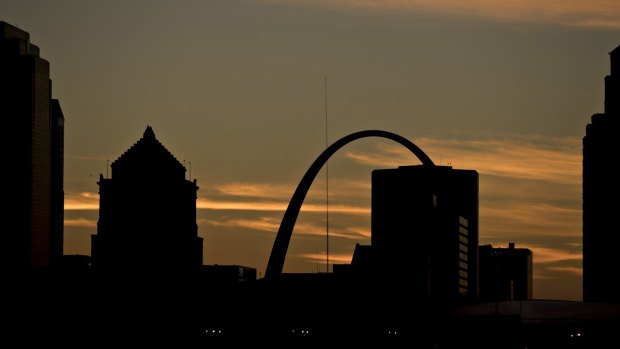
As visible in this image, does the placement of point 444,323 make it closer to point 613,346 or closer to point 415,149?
point 613,346

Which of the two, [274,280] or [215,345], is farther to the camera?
[215,345]

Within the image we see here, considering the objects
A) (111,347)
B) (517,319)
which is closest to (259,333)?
(111,347)

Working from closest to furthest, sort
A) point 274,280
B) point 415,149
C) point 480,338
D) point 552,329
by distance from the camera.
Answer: point 415,149
point 274,280
point 480,338
point 552,329

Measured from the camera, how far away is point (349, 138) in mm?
161000

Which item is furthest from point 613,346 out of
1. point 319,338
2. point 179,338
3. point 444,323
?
point 179,338

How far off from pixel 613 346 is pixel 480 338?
17.3m

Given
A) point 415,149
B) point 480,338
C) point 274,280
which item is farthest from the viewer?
point 480,338

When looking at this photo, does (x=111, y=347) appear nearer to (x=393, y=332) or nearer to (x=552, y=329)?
(x=393, y=332)

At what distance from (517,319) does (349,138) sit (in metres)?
42.9

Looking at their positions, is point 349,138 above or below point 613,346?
above

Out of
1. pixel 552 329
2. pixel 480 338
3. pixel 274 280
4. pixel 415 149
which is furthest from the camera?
pixel 552 329

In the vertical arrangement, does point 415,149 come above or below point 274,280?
above

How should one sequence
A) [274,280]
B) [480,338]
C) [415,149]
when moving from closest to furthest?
[415,149] → [274,280] → [480,338]

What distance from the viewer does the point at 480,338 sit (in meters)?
183
